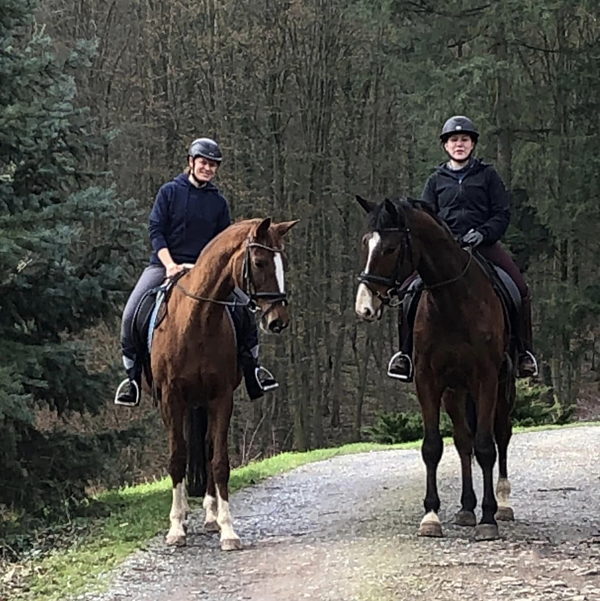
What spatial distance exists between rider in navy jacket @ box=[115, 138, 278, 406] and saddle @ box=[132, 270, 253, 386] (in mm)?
57

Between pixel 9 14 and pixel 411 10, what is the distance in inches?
518

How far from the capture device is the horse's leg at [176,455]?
7949 mm

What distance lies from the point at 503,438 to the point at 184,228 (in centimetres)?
348

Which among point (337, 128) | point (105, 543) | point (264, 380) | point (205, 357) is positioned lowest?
point (105, 543)

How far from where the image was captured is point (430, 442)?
8016 millimetres

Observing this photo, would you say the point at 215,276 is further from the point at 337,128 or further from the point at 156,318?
the point at 337,128

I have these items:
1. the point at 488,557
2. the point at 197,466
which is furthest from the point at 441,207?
the point at 197,466

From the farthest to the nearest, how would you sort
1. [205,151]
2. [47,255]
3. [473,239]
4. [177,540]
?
[47,255], [205,151], [473,239], [177,540]

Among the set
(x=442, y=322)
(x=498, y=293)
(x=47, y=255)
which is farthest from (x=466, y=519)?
(x=47, y=255)

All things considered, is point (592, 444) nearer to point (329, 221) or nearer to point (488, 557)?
point (488, 557)

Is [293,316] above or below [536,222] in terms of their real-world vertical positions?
below

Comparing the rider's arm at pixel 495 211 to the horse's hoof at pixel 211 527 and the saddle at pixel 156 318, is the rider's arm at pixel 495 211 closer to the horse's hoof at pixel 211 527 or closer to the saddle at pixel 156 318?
the saddle at pixel 156 318

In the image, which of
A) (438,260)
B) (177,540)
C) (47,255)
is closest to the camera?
(438,260)

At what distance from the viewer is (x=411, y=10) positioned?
2223 cm
